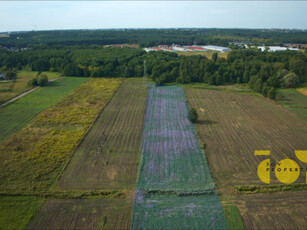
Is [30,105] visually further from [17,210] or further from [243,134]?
[243,134]

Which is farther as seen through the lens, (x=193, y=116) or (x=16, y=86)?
(x=16, y=86)

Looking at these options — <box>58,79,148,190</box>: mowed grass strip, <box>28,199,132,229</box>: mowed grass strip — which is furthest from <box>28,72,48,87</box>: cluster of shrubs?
<box>28,199,132,229</box>: mowed grass strip

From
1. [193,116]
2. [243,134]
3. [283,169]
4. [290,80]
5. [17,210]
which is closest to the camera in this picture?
[17,210]

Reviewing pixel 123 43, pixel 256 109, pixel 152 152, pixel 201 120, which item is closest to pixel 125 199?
pixel 152 152

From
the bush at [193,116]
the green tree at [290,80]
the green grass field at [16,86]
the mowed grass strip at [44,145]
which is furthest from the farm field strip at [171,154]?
the green tree at [290,80]

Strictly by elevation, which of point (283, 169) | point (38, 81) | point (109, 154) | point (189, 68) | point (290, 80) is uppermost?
point (189, 68)

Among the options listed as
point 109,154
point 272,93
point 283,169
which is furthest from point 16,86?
point 272,93
